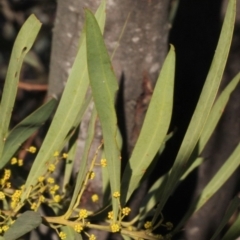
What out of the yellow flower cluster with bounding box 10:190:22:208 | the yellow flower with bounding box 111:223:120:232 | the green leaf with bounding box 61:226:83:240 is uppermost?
the yellow flower cluster with bounding box 10:190:22:208

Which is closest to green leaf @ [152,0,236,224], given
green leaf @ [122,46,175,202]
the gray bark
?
green leaf @ [122,46,175,202]

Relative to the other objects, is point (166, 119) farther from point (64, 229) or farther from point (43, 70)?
point (43, 70)

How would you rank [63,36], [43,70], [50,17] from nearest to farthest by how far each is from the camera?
1. [63,36]
2. [43,70]
3. [50,17]

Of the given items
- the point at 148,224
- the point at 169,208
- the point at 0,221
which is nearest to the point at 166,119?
the point at 148,224

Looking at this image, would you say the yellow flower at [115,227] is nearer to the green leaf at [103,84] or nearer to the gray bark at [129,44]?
the green leaf at [103,84]

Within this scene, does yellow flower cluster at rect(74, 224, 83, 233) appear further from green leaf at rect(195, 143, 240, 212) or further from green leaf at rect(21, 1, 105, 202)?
green leaf at rect(195, 143, 240, 212)

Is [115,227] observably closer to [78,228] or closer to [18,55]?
[78,228]
